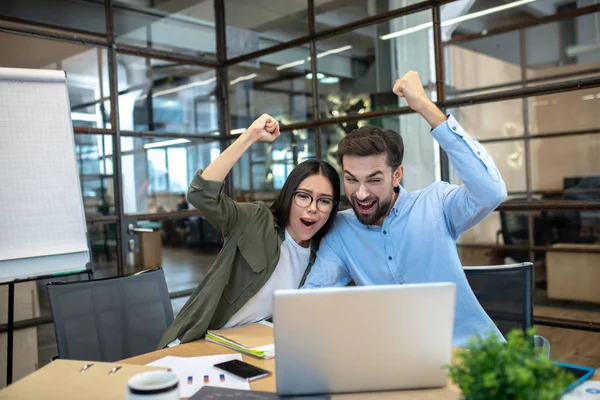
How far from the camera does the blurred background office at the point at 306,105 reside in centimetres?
294

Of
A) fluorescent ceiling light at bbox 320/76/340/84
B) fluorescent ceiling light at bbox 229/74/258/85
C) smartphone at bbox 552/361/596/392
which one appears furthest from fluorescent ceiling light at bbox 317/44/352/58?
smartphone at bbox 552/361/596/392

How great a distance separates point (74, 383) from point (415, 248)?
1176 millimetres

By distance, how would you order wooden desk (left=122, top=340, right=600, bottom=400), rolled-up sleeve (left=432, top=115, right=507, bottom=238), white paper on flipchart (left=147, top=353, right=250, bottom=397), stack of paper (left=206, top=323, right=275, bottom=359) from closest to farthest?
wooden desk (left=122, top=340, right=600, bottom=400) → white paper on flipchart (left=147, top=353, right=250, bottom=397) → stack of paper (left=206, top=323, right=275, bottom=359) → rolled-up sleeve (left=432, top=115, right=507, bottom=238)

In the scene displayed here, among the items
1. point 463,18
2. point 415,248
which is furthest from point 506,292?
point 463,18

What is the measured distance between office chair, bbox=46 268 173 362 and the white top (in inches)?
15.9

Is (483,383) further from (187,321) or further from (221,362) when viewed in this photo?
(187,321)

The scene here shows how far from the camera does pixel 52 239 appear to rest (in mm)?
2629

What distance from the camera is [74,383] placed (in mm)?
1188

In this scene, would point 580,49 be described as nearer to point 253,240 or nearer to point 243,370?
point 253,240

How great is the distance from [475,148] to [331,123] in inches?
75.2

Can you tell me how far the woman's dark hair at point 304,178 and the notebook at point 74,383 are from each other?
35.9 inches

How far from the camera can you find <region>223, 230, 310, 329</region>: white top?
194cm

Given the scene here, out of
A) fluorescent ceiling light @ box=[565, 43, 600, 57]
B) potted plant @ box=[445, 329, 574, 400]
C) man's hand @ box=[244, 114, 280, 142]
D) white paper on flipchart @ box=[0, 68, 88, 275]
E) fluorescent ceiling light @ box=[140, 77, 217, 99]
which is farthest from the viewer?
fluorescent ceiling light @ box=[140, 77, 217, 99]

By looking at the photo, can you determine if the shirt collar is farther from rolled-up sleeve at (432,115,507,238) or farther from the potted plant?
the potted plant
